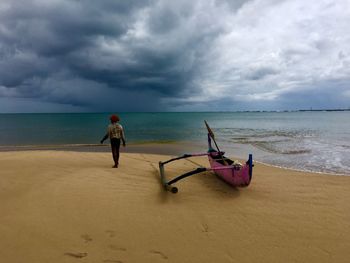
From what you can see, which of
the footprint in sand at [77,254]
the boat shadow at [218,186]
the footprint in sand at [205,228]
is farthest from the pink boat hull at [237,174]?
the footprint in sand at [77,254]

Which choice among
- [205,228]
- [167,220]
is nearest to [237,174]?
[205,228]

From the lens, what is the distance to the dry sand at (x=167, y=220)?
3910 millimetres

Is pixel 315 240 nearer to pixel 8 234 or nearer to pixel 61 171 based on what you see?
pixel 8 234

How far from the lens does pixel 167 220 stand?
503 cm

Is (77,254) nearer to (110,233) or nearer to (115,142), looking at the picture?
(110,233)

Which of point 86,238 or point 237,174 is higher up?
A: point 237,174

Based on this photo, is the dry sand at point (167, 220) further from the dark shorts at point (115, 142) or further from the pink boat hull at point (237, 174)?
the dark shorts at point (115, 142)

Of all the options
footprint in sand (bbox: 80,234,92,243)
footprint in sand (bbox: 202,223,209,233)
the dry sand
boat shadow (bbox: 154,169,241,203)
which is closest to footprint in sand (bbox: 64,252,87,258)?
the dry sand

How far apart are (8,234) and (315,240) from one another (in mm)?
5656

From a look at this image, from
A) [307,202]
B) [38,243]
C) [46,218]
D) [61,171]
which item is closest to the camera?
[38,243]

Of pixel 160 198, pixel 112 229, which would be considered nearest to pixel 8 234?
pixel 112 229

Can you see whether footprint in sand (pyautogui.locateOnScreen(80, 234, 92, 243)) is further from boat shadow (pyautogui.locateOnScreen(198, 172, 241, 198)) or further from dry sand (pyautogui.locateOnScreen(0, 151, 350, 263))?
boat shadow (pyautogui.locateOnScreen(198, 172, 241, 198))

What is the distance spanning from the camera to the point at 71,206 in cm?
551

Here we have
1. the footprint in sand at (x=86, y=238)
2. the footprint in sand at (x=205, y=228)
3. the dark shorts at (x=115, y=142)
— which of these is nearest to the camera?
the footprint in sand at (x=86, y=238)
